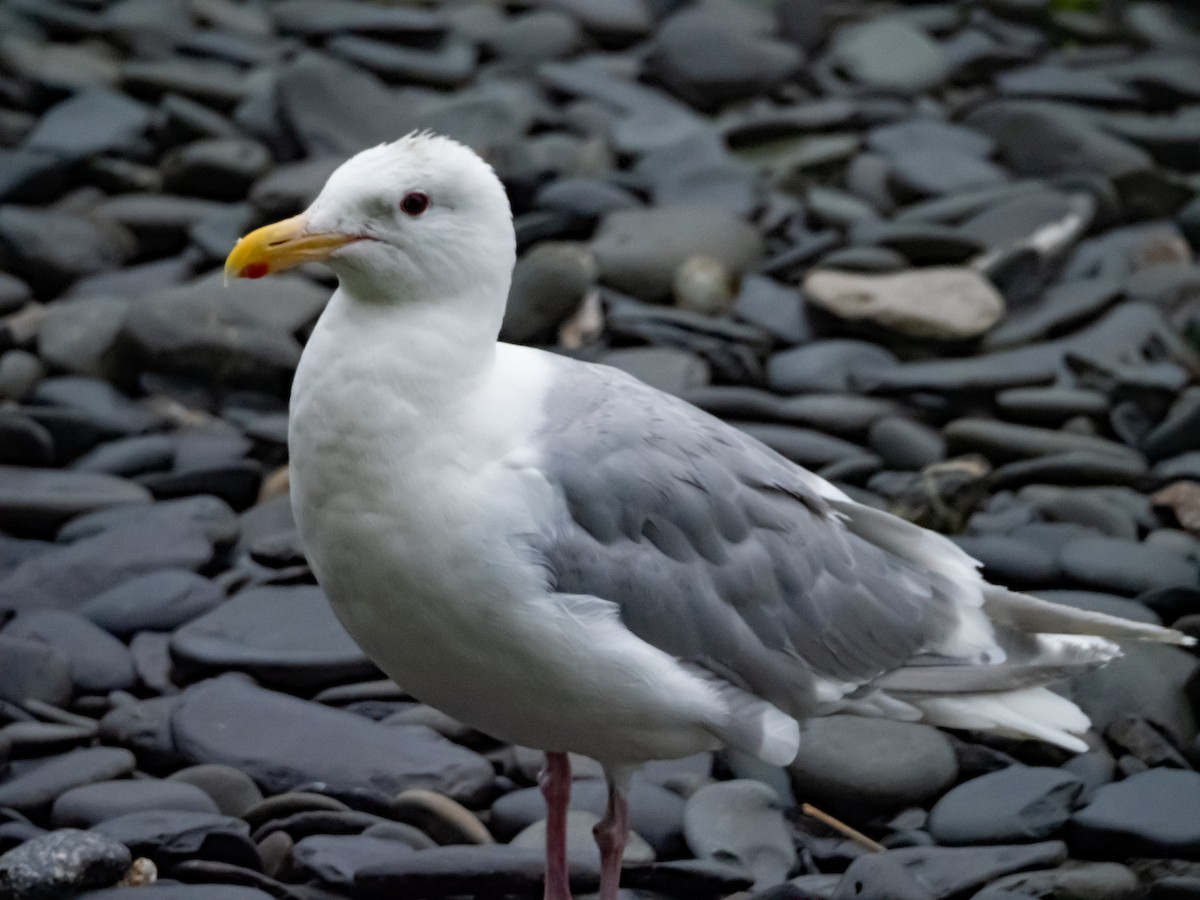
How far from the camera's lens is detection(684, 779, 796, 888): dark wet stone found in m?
3.96

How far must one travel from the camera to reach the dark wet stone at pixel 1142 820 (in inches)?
155

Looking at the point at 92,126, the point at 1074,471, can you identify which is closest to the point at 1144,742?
the point at 1074,471

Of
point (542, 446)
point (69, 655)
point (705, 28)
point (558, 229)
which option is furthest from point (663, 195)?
point (542, 446)

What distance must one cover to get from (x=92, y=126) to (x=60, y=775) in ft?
16.0

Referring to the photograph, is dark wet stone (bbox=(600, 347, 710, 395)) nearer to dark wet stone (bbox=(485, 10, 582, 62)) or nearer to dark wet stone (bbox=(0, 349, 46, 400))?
dark wet stone (bbox=(0, 349, 46, 400))

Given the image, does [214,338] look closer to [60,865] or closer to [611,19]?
[60,865]

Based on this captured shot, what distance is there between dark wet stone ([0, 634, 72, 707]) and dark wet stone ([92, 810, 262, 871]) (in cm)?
75

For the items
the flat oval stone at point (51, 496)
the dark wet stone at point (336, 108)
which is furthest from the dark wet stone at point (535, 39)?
the flat oval stone at point (51, 496)

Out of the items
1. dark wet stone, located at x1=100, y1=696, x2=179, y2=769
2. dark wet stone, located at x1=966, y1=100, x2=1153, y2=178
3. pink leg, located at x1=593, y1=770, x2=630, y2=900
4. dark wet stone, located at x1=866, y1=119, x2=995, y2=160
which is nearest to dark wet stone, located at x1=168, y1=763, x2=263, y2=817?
dark wet stone, located at x1=100, y1=696, x2=179, y2=769

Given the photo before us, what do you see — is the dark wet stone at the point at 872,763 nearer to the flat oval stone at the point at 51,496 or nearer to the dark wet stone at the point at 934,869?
the dark wet stone at the point at 934,869

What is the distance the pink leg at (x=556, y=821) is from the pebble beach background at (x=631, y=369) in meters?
0.20

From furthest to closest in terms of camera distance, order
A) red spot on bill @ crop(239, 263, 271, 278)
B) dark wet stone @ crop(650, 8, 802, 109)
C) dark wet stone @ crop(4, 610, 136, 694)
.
Result: dark wet stone @ crop(650, 8, 802, 109) < dark wet stone @ crop(4, 610, 136, 694) < red spot on bill @ crop(239, 263, 271, 278)

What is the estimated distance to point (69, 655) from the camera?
183 inches

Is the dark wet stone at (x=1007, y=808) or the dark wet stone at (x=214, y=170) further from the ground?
the dark wet stone at (x=214, y=170)
